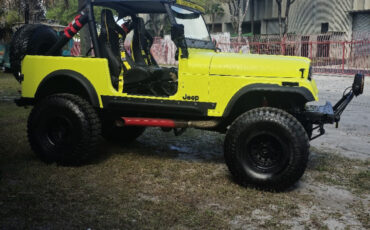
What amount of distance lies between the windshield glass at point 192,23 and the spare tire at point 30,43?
1827mm

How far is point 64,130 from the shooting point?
554cm

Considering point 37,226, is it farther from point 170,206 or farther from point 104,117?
point 104,117

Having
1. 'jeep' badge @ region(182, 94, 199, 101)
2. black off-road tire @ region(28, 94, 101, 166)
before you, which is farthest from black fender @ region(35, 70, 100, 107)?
'jeep' badge @ region(182, 94, 199, 101)

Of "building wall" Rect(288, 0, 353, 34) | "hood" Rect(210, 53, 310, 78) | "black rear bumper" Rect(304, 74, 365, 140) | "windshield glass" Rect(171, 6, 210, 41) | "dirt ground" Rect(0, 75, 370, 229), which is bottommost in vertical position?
"dirt ground" Rect(0, 75, 370, 229)

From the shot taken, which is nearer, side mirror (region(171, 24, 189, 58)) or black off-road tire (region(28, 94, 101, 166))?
side mirror (region(171, 24, 189, 58))

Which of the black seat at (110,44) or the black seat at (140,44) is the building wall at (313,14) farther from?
the black seat at (110,44)

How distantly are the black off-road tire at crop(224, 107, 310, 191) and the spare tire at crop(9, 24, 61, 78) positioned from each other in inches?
117

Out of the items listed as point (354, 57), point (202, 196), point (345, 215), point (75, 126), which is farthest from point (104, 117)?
point (354, 57)

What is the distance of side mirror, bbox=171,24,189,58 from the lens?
5.02m

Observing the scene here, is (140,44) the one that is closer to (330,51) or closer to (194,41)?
(194,41)

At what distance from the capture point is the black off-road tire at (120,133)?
686 centimetres

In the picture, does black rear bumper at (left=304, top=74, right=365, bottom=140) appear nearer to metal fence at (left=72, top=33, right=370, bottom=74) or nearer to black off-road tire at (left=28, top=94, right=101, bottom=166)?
black off-road tire at (left=28, top=94, right=101, bottom=166)

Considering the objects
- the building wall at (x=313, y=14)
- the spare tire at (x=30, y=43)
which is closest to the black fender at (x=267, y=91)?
the spare tire at (x=30, y=43)

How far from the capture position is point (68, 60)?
5.48m
